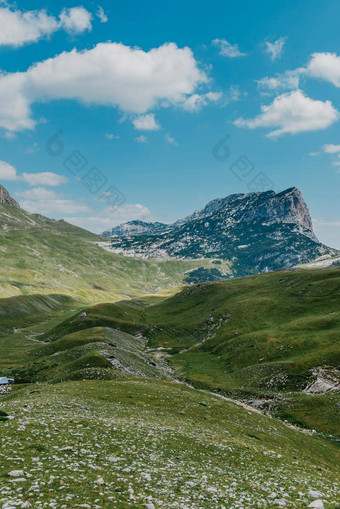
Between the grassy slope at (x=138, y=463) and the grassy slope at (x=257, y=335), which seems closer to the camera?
the grassy slope at (x=138, y=463)

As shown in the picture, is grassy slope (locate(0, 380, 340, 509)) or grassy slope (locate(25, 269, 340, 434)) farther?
grassy slope (locate(25, 269, 340, 434))

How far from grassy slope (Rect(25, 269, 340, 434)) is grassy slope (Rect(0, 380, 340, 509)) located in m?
34.0

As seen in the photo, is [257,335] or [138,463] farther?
[257,335]

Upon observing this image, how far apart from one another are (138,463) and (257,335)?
88.5 meters

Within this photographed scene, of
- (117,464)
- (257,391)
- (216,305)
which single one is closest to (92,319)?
(216,305)

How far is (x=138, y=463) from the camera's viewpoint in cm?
1659

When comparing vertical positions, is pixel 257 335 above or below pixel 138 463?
above

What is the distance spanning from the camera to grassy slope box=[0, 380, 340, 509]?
39.9 feet

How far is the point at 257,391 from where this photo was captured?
6925 cm

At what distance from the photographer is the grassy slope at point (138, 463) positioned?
12148mm

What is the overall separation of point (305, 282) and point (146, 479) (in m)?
151

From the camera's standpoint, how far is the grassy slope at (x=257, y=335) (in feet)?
221

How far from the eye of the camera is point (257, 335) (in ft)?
323

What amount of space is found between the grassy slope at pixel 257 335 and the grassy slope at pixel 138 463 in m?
34.0
